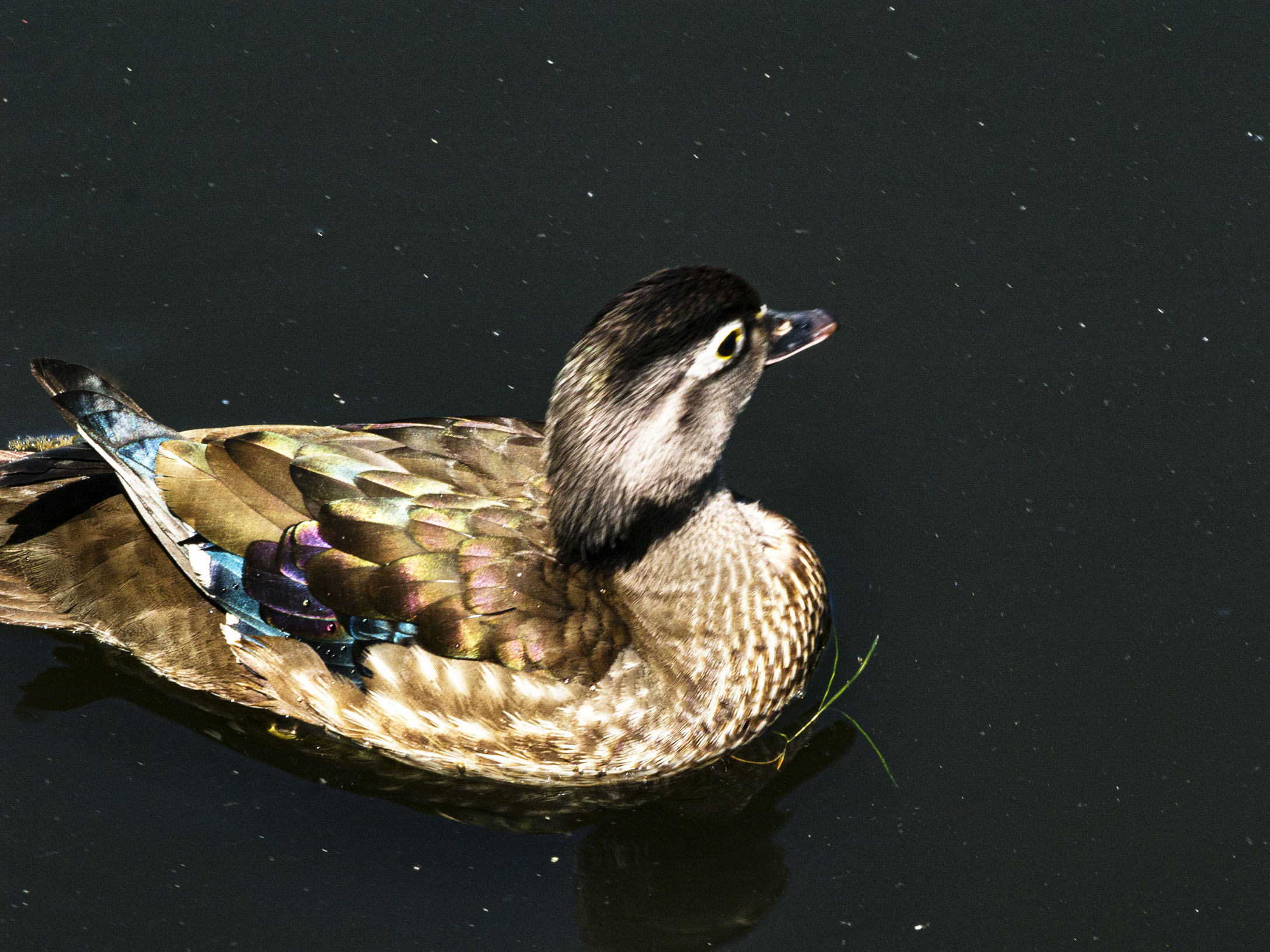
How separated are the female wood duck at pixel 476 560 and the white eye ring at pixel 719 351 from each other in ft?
0.04

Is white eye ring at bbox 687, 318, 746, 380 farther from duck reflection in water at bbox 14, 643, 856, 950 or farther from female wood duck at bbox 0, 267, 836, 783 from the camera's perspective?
duck reflection in water at bbox 14, 643, 856, 950

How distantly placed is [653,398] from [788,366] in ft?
5.48

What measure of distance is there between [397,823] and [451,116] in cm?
310

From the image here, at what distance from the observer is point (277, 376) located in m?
5.31

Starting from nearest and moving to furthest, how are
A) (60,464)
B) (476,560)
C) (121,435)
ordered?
(476,560) < (121,435) < (60,464)

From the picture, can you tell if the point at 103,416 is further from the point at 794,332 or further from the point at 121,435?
the point at 794,332

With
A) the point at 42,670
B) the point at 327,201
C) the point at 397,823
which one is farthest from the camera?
the point at 327,201

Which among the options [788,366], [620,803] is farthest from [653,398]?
[788,366]

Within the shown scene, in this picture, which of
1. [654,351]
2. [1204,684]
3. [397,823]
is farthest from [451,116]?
[1204,684]

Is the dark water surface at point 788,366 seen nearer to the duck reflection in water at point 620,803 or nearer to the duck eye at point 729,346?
the duck reflection in water at point 620,803

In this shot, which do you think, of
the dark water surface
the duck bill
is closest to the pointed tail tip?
the dark water surface

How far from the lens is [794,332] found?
409 cm

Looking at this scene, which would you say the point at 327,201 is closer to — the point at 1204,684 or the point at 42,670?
the point at 42,670

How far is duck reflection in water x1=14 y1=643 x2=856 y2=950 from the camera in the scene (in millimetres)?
4207
